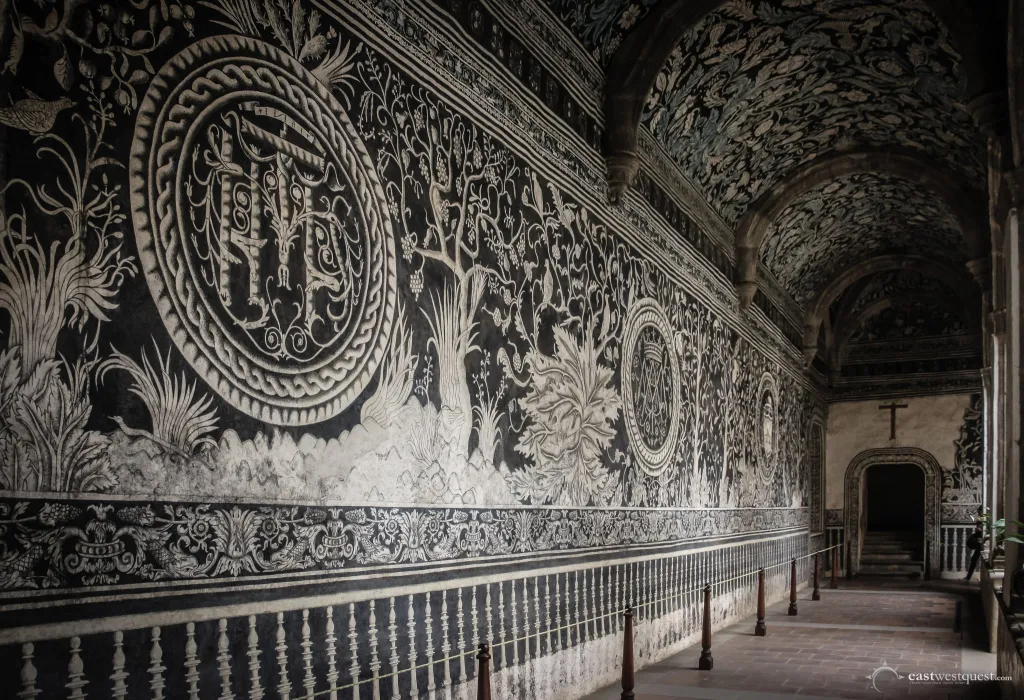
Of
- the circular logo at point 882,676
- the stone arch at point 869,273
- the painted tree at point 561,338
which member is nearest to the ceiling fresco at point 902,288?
the stone arch at point 869,273

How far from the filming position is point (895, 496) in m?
23.7

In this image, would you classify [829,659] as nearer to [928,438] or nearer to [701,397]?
[701,397]

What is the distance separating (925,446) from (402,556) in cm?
1773

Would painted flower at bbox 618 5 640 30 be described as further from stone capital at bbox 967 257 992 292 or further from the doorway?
the doorway

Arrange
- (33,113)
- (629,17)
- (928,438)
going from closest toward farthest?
1. (33,113)
2. (629,17)
3. (928,438)

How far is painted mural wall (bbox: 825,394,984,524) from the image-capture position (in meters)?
18.6

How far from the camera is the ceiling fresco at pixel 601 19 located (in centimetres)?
685

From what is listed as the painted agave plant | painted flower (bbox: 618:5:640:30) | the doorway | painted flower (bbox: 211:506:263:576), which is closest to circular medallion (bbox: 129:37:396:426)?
painted flower (bbox: 211:506:263:576)

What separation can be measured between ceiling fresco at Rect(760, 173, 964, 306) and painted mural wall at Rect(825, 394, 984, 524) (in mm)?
4365

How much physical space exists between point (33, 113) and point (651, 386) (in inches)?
259

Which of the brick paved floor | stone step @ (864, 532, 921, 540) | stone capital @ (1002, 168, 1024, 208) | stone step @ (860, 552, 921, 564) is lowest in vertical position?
stone step @ (860, 552, 921, 564)

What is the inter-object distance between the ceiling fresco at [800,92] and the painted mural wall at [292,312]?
2.41m

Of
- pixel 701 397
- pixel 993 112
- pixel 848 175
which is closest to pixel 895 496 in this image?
pixel 848 175

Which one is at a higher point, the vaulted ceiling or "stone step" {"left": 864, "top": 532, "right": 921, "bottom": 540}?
the vaulted ceiling
